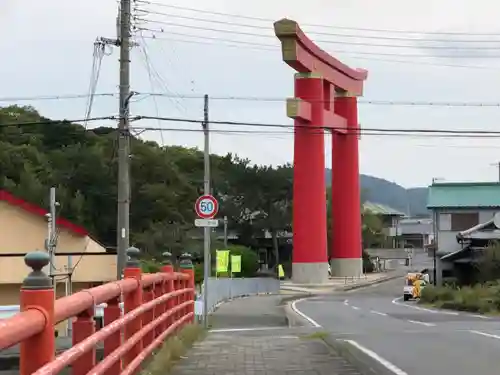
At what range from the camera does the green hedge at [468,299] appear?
105 feet

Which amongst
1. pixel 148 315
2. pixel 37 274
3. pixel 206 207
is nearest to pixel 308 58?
pixel 206 207

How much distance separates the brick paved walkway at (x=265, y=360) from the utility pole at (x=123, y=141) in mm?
10962

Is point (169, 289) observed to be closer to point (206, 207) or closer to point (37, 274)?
point (206, 207)

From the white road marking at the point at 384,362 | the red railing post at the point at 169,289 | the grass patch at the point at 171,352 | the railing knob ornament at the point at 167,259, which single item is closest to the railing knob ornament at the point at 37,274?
the grass patch at the point at 171,352

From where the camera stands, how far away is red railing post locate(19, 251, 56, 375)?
3.96 m

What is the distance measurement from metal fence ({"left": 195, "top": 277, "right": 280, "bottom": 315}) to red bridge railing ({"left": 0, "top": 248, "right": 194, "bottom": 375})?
840 inches

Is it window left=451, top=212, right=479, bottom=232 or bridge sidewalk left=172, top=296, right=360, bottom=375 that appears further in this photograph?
window left=451, top=212, right=479, bottom=232

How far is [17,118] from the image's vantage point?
215ft

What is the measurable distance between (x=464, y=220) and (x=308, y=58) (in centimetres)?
1594

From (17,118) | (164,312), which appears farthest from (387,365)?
(17,118)

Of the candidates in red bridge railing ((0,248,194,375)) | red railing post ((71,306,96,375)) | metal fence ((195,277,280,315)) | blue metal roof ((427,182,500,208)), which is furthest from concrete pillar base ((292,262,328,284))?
red railing post ((71,306,96,375))

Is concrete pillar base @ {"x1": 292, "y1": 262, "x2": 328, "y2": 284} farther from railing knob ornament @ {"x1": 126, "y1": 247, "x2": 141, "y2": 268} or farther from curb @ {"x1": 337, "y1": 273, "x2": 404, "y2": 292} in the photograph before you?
railing knob ornament @ {"x1": 126, "y1": 247, "x2": 141, "y2": 268}

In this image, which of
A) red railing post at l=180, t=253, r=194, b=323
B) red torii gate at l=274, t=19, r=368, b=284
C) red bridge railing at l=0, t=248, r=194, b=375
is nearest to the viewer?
red bridge railing at l=0, t=248, r=194, b=375

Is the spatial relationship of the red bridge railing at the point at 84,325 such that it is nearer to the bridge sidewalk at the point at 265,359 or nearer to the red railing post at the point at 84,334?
the red railing post at the point at 84,334
